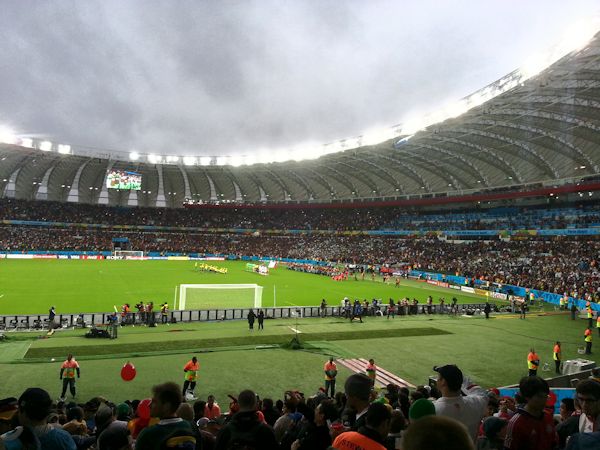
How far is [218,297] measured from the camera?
33344 mm

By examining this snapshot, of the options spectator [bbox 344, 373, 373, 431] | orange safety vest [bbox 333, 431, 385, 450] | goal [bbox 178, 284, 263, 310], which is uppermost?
spectator [bbox 344, 373, 373, 431]

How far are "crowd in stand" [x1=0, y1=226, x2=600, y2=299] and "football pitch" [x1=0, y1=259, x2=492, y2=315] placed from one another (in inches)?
299

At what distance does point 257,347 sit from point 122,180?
211 ft

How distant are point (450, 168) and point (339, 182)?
23.1m

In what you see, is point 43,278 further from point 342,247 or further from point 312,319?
point 342,247

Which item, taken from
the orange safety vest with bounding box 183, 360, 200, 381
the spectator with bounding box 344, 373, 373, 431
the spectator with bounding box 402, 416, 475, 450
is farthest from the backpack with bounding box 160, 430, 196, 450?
the orange safety vest with bounding box 183, 360, 200, 381

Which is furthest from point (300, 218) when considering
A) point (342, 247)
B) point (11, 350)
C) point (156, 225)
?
point (11, 350)

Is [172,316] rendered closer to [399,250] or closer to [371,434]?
[371,434]

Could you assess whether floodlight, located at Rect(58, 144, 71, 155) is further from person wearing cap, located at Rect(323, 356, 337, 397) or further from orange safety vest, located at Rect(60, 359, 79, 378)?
person wearing cap, located at Rect(323, 356, 337, 397)

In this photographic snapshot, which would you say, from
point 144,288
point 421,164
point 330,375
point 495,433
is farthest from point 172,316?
point 421,164

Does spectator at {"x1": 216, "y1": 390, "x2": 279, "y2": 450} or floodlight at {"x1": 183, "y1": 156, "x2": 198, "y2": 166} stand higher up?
floodlight at {"x1": 183, "y1": 156, "x2": 198, "y2": 166}

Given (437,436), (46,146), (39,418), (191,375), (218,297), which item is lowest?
(191,375)

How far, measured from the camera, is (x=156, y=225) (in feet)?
304

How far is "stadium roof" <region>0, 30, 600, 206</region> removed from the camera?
3425 cm
